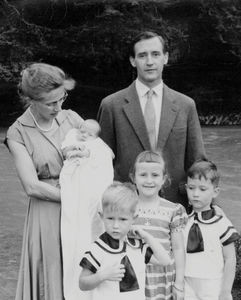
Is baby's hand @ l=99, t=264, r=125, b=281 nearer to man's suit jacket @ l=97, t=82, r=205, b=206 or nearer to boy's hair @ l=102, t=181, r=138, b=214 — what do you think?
boy's hair @ l=102, t=181, r=138, b=214

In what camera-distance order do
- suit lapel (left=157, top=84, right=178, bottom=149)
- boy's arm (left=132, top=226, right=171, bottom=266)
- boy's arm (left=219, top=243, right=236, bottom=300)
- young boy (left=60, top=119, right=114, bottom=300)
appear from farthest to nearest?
suit lapel (left=157, top=84, right=178, bottom=149), boy's arm (left=219, top=243, right=236, bottom=300), young boy (left=60, top=119, right=114, bottom=300), boy's arm (left=132, top=226, right=171, bottom=266)

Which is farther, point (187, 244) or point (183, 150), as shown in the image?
point (183, 150)

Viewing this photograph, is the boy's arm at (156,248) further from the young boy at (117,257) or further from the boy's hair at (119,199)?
the boy's hair at (119,199)

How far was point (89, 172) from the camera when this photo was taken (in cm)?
313

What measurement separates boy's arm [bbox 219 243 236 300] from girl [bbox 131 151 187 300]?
10.1 inches

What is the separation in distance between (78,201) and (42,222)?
0.34m

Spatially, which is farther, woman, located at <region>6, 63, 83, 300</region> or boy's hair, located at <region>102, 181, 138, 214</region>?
woman, located at <region>6, 63, 83, 300</region>

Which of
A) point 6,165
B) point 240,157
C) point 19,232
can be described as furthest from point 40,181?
point 240,157

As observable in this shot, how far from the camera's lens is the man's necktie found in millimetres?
3590

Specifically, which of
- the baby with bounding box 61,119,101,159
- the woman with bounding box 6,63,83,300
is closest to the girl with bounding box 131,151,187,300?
the baby with bounding box 61,119,101,159

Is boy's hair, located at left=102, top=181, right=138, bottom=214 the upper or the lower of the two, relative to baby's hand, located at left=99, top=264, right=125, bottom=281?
upper

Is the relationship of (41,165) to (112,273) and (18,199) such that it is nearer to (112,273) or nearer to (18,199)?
(112,273)

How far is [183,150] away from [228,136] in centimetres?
1018

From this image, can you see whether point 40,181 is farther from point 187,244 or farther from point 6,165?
point 6,165
